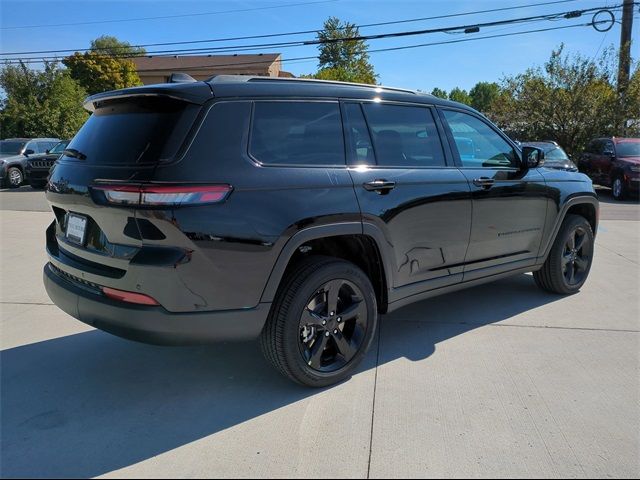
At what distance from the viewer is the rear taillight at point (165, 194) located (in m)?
2.59

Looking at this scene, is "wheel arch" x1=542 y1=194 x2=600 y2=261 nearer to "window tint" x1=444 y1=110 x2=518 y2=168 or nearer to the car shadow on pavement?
"window tint" x1=444 y1=110 x2=518 y2=168

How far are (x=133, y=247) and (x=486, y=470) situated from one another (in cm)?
212

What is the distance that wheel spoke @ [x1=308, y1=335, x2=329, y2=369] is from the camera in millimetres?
3207

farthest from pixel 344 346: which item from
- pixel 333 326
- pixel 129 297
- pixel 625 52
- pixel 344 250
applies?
pixel 625 52

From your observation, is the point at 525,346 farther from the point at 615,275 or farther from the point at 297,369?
the point at 615,275

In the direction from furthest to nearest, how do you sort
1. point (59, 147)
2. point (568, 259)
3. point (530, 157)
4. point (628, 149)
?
point (59, 147), point (628, 149), point (568, 259), point (530, 157)

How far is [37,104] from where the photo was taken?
1132 inches

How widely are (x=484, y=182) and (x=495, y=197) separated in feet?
0.66

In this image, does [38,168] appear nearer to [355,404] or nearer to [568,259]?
[568,259]

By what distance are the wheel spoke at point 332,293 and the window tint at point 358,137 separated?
810mm

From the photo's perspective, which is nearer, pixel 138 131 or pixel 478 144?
pixel 138 131

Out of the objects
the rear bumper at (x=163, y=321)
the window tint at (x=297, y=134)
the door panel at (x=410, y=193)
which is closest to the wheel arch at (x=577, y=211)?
the door panel at (x=410, y=193)

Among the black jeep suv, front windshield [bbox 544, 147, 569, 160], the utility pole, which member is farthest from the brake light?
the utility pole

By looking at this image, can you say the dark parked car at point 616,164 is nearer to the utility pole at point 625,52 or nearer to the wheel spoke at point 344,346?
the utility pole at point 625,52
